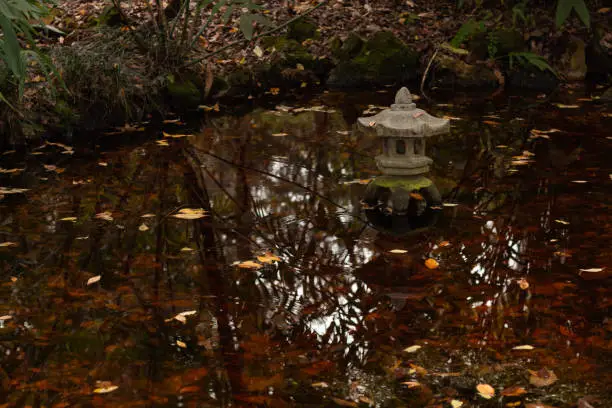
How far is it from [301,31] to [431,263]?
21.9ft

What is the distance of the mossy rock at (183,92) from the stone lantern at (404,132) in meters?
3.83

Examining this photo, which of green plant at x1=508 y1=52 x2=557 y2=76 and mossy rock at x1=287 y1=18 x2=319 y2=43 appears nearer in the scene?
green plant at x1=508 y1=52 x2=557 y2=76

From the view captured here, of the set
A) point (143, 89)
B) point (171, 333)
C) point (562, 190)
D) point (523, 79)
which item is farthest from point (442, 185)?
point (523, 79)

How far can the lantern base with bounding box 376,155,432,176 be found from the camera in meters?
4.79

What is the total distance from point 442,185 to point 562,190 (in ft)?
2.75

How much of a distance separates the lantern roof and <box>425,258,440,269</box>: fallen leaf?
2.62 feet

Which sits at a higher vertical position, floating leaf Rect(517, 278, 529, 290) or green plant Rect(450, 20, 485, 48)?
green plant Rect(450, 20, 485, 48)

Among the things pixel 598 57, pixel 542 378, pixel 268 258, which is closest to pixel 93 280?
pixel 268 258

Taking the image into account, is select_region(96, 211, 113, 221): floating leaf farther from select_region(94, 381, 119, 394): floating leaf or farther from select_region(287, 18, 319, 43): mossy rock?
select_region(287, 18, 319, 43): mossy rock

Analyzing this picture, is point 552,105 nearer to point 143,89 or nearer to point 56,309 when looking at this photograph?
point 143,89

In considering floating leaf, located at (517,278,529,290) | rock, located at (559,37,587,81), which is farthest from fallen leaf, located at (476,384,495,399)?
rock, located at (559,37,587,81)

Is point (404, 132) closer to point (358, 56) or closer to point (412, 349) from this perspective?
point (412, 349)

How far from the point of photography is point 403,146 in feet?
16.1

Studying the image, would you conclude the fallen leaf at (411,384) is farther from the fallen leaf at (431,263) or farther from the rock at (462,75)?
the rock at (462,75)
